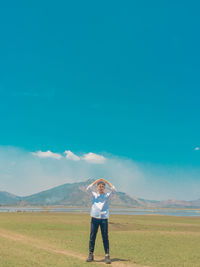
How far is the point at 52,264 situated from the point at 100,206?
8.95 ft

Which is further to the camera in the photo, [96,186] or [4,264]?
[96,186]

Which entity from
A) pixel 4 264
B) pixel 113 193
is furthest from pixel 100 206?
pixel 4 264

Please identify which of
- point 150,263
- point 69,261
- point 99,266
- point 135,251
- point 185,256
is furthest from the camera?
point 135,251

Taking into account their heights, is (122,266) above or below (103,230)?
below

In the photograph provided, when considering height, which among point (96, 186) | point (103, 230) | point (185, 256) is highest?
point (96, 186)

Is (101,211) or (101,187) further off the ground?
(101,187)

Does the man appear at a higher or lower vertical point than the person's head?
lower

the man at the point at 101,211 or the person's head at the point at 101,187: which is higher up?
the person's head at the point at 101,187

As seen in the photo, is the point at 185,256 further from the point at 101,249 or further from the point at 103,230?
the point at 103,230

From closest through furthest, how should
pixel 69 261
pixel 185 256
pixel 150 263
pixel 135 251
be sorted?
pixel 69 261 < pixel 150 263 < pixel 185 256 < pixel 135 251

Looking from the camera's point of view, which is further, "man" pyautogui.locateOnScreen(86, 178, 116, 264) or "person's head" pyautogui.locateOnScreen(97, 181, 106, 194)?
"person's head" pyautogui.locateOnScreen(97, 181, 106, 194)

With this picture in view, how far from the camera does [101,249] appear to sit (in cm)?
1414

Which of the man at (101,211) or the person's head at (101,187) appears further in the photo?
the person's head at (101,187)

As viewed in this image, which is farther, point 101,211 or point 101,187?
point 101,187
